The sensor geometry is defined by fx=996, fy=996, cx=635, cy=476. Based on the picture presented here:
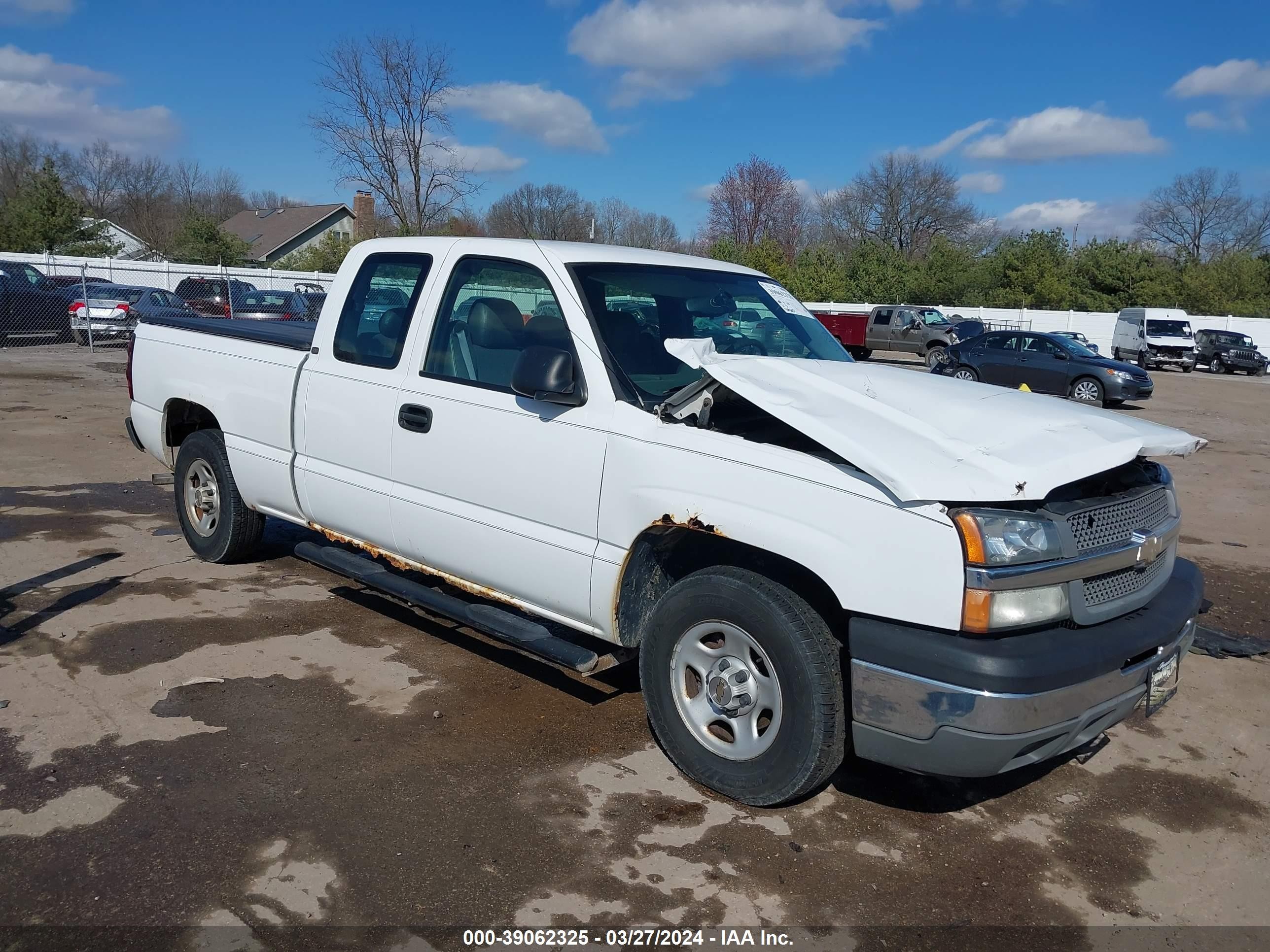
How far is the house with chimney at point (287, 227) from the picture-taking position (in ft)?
199

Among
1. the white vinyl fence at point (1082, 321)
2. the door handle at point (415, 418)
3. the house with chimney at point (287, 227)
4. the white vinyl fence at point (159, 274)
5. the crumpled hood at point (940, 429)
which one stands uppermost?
the house with chimney at point (287, 227)

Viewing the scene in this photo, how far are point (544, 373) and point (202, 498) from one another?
11.6ft

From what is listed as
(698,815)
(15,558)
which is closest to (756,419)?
(698,815)

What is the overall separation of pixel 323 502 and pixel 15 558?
2.76 m

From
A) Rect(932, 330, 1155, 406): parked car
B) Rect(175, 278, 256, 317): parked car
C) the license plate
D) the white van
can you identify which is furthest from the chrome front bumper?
the white van

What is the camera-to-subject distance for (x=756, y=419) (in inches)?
152

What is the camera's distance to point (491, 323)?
Result: 178 inches

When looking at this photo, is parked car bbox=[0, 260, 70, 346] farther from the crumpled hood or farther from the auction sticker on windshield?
the crumpled hood

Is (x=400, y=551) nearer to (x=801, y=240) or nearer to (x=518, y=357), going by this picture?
(x=518, y=357)

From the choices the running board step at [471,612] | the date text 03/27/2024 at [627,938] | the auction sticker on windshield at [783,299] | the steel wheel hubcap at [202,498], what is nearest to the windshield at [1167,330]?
the auction sticker on windshield at [783,299]

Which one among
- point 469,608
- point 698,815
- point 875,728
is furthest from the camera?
point 469,608

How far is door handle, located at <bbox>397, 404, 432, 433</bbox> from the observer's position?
453cm

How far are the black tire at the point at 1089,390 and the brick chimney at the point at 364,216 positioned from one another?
29.8 m

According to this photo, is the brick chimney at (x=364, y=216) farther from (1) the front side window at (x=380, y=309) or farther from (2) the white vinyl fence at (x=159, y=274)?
(1) the front side window at (x=380, y=309)
